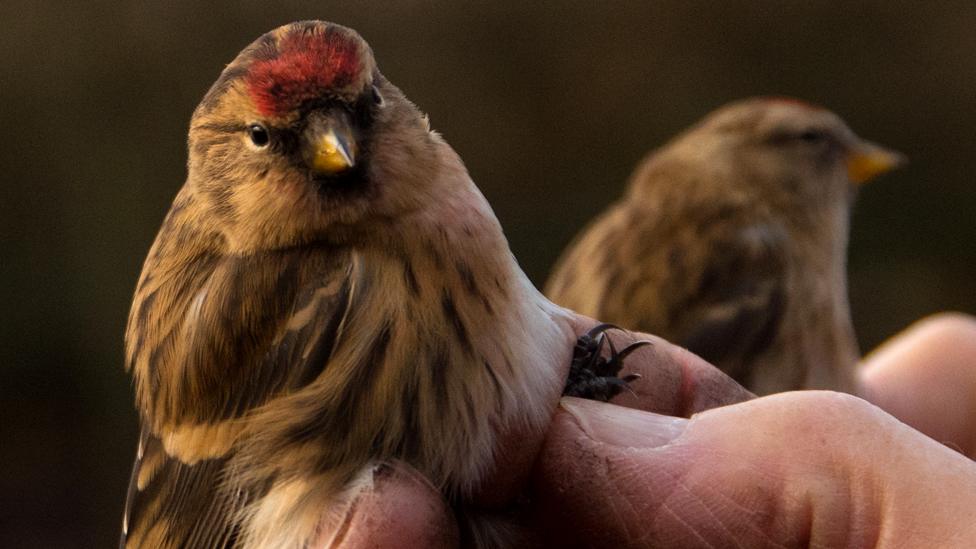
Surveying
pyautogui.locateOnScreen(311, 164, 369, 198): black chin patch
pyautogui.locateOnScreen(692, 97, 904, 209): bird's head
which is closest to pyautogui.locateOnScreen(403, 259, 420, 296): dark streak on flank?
pyautogui.locateOnScreen(311, 164, 369, 198): black chin patch

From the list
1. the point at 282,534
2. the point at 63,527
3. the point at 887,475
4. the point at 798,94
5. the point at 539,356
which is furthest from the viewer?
the point at 798,94

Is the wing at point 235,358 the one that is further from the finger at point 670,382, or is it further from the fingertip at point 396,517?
the finger at point 670,382

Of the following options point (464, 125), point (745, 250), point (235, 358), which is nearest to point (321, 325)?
point (235, 358)

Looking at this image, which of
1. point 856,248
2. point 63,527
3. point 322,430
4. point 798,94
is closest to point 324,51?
point 322,430

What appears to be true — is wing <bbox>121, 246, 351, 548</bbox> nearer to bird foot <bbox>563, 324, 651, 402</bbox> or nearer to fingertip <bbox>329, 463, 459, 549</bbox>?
fingertip <bbox>329, 463, 459, 549</bbox>

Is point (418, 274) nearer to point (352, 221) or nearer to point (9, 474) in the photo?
point (352, 221)

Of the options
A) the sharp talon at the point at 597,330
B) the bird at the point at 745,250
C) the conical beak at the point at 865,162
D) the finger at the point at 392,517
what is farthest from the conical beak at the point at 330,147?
the conical beak at the point at 865,162
